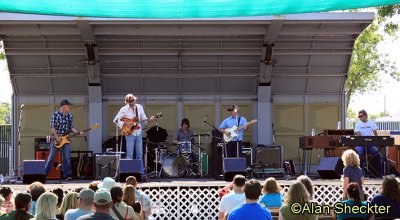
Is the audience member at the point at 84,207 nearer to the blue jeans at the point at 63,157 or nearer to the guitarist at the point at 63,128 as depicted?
the blue jeans at the point at 63,157

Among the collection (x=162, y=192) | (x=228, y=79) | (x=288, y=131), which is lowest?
(x=162, y=192)

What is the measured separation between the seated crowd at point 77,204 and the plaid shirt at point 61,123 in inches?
226

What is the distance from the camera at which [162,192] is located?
13820 millimetres

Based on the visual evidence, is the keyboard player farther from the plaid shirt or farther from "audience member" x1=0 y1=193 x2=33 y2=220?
"audience member" x1=0 y1=193 x2=33 y2=220

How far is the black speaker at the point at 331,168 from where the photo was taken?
50.6ft

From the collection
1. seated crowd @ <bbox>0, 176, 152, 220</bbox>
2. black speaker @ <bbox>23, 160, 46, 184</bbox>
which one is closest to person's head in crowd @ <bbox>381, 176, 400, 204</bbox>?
seated crowd @ <bbox>0, 176, 152, 220</bbox>

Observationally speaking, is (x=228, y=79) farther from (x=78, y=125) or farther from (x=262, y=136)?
(x=78, y=125)

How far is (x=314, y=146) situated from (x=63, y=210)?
8860 millimetres

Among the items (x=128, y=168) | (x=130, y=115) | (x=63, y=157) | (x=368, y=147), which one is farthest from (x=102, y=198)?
(x=368, y=147)

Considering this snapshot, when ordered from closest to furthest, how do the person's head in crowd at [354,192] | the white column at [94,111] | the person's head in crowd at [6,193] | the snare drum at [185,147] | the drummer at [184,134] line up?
the person's head in crowd at [354,192], the person's head in crowd at [6,193], the snare drum at [185,147], the drummer at [184,134], the white column at [94,111]

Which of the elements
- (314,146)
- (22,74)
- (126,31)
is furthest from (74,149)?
(314,146)

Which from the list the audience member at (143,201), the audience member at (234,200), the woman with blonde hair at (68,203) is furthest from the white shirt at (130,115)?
the woman with blonde hair at (68,203)

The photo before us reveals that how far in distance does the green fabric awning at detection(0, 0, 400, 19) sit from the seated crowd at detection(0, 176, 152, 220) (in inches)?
67.7

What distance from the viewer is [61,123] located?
51.6 feet
